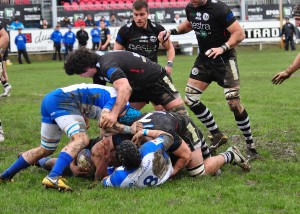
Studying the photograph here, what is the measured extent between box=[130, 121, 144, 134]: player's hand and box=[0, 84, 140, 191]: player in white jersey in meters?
0.22

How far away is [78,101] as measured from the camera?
7.14 m

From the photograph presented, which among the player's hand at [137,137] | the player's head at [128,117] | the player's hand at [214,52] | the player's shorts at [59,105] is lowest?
the player's hand at [137,137]

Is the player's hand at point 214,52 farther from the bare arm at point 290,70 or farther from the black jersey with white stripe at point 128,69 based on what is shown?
the bare arm at point 290,70

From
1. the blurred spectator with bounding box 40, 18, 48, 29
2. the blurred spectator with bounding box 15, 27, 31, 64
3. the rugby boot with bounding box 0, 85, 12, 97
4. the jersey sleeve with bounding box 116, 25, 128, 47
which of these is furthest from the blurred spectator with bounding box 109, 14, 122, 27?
the jersey sleeve with bounding box 116, 25, 128, 47

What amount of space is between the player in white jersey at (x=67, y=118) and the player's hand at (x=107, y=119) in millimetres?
78

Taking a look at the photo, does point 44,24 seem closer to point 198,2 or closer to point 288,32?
point 288,32

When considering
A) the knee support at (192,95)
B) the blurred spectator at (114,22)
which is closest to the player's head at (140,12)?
the knee support at (192,95)

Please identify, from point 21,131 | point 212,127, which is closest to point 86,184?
point 212,127

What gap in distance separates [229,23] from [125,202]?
351cm

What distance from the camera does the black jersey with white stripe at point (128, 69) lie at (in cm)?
714

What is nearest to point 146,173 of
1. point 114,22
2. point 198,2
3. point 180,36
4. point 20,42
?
point 198,2

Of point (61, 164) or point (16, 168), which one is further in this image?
point (16, 168)

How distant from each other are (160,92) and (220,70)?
121cm

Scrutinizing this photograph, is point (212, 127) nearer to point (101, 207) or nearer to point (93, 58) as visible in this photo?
point (93, 58)
